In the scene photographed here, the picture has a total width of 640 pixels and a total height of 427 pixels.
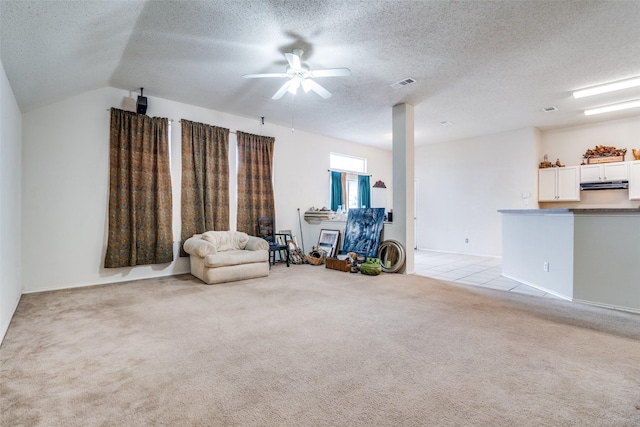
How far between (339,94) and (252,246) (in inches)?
120

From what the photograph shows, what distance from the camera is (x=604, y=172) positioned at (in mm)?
6297

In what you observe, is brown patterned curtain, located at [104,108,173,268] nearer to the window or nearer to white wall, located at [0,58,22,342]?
white wall, located at [0,58,22,342]

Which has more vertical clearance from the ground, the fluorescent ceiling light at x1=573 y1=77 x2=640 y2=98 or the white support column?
the fluorescent ceiling light at x1=573 y1=77 x2=640 y2=98

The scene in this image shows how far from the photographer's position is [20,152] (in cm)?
382

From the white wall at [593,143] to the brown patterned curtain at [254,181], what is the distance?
6.58m

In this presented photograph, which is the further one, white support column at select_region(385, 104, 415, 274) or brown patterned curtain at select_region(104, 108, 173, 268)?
white support column at select_region(385, 104, 415, 274)

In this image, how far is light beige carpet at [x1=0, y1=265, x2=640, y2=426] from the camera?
160 centimetres

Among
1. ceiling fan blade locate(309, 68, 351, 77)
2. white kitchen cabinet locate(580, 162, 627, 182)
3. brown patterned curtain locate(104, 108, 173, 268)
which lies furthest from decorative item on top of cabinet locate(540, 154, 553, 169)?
brown patterned curtain locate(104, 108, 173, 268)

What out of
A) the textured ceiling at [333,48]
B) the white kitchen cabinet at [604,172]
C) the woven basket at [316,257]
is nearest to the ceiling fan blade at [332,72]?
the textured ceiling at [333,48]

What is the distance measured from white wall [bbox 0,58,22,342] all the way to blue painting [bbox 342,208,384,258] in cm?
479

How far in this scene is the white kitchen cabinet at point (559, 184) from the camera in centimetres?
665

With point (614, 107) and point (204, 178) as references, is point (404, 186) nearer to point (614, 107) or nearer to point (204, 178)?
point (204, 178)

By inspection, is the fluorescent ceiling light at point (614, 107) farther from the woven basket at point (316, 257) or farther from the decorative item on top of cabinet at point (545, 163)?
the woven basket at point (316, 257)

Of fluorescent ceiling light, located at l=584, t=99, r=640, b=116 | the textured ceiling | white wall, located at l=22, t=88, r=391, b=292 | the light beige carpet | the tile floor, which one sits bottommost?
the tile floor
